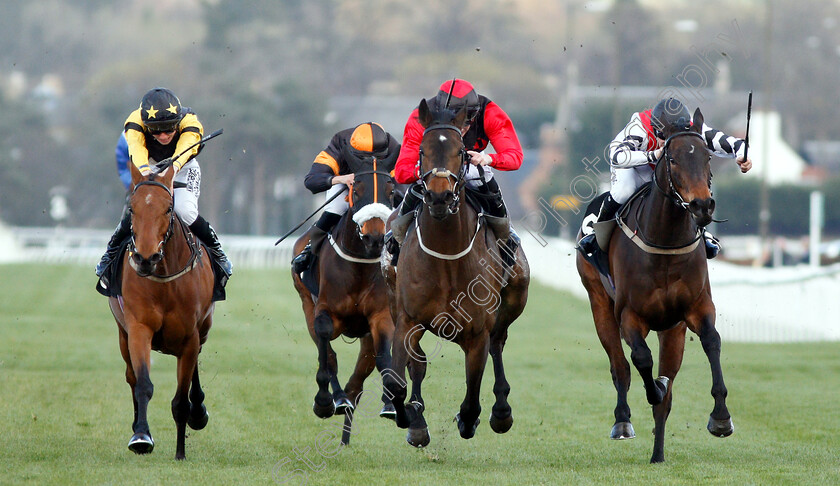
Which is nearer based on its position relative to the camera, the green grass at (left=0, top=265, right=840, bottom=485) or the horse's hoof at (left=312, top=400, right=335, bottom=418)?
the green grass at (left=0, top=265, right=840, bottom=485)

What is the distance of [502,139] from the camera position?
825 cm

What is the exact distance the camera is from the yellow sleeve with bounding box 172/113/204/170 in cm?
859

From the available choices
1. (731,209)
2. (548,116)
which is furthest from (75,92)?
(731,209)

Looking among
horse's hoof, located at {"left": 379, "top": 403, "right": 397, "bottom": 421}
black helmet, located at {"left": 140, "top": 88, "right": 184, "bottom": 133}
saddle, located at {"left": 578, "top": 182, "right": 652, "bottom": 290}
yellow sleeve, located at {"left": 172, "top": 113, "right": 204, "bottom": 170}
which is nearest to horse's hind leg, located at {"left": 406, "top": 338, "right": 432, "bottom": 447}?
horse's hoof, located at {"left": 379, "top": 403, "right": 397, "bottom": 421}

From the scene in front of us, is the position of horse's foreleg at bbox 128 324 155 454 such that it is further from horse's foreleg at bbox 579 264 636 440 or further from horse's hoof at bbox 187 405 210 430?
horse's foreleg at bbox 579 264 636 440

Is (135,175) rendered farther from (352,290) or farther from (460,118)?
(460,118)

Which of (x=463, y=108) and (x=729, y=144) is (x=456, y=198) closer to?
(x=463, y=108)

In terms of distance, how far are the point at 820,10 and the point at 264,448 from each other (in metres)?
64.9

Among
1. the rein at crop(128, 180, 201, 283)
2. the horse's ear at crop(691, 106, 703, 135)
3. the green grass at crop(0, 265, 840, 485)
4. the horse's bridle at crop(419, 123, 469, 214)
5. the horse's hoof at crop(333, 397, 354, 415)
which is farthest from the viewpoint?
the horse's hoof at crop(333, 397, 354, 415)

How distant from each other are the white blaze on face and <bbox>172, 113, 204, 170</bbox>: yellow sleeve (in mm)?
1247

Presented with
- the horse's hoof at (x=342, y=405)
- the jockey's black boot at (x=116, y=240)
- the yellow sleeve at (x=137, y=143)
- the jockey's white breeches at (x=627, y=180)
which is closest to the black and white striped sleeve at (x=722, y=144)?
the jockey's white breeches at (x=627, y=180)

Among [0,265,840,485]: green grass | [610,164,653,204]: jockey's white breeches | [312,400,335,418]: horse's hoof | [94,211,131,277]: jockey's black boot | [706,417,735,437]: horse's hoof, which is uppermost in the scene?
[610,164,653,204]: jockey's white breeches

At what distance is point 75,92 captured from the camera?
226 ft

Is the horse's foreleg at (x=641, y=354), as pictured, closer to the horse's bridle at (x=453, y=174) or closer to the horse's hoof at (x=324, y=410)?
the horse's bridle at (x=453, y=174)
